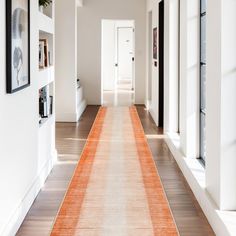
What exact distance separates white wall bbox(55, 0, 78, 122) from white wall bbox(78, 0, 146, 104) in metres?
3.10

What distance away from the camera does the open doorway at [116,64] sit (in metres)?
15.3

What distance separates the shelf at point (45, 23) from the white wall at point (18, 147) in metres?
0.43

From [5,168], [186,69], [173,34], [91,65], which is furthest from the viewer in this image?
[91,65]

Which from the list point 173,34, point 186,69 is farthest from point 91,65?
point 186,69

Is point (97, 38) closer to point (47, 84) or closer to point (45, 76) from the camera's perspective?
point (47, 84)

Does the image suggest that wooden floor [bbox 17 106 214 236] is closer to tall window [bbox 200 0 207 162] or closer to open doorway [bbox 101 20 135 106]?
tall window [bbox 200 0 207 162]

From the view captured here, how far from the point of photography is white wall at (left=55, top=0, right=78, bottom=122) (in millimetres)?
10141

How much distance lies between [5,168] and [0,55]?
2.62 ft

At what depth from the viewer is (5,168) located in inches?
141

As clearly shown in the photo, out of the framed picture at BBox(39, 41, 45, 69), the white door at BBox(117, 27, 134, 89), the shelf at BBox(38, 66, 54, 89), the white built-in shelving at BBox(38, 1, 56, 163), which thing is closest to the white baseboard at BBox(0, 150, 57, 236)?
the white built-in shelving at BBox(38, 1, 56, 163)

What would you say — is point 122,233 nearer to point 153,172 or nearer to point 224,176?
Answer: point 224,176

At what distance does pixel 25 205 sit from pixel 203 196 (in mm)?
1511

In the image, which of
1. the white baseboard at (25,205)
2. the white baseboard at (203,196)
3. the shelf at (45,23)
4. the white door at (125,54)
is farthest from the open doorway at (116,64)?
the white baseboard at (25,205)

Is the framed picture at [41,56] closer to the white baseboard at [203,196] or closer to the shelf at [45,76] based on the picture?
the shelf at [45,76]
